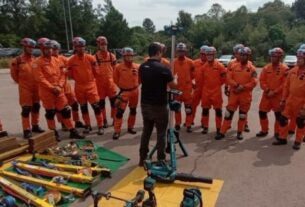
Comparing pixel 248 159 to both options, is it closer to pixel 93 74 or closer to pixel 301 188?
pixel 301 188

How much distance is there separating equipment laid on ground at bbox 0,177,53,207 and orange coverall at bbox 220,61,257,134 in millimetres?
4483

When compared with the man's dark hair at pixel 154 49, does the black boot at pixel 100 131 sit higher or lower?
lower

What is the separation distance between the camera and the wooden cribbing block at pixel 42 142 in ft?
22.5

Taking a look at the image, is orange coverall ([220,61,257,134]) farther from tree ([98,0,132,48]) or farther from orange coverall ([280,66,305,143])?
tree ([98,0,132,48])

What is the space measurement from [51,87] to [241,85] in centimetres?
385

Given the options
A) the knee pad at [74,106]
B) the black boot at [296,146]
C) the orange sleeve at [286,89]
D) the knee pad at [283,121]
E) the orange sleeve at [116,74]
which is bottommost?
the black boot at [296,146]

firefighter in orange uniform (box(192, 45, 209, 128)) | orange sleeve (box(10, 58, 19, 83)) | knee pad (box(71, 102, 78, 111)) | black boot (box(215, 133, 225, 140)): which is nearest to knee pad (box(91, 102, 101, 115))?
knee pad (box(71, 102, 78, 111))

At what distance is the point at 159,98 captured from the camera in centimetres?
599

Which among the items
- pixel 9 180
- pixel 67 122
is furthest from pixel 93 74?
pixel 9 180

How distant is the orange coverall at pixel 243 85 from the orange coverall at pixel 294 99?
718 mm

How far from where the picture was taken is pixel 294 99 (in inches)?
289

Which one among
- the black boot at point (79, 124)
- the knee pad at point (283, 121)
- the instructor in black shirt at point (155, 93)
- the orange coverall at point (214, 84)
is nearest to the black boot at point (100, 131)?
the black boot at point (79, 124)

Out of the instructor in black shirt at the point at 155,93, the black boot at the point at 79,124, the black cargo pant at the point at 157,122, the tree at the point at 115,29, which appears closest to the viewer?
the instructor in black shirt at the point at 155,93

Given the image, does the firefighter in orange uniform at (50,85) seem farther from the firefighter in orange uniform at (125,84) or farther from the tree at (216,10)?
the tree at (216,10)
